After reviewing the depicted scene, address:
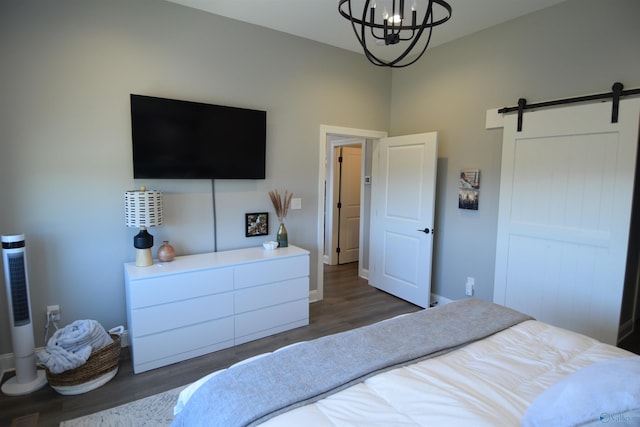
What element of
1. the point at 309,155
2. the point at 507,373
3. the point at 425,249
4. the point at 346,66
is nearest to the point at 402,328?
the point at 507,373

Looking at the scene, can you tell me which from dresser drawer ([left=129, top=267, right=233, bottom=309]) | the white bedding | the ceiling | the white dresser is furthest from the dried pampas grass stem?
the white bedding

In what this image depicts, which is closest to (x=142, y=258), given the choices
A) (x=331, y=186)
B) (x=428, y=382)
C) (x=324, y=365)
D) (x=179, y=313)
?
(x=179, y=313)

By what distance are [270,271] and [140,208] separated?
1.18 metres

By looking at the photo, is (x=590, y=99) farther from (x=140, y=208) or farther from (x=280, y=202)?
(x=140, y=208)

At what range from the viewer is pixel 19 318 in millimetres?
2291

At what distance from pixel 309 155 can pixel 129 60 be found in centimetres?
184

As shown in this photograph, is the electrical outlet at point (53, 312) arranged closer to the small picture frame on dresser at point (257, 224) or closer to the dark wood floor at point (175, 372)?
the dark wood floor at point (175, 372)

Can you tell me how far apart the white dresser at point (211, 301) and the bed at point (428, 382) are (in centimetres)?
126

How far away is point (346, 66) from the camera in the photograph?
3932mm

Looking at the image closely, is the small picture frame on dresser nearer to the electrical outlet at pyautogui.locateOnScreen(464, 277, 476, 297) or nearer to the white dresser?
the white dresser

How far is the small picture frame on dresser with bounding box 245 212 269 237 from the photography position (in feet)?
11.3

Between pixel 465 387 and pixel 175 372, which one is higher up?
pixel 465 387

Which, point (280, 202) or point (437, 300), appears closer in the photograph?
point (280, 202)

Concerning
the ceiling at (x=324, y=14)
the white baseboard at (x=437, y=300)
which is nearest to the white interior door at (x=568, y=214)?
the white baseboard at (x=437, y=300)
